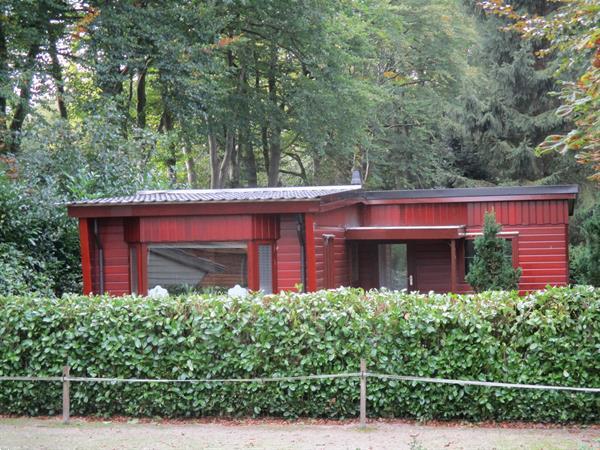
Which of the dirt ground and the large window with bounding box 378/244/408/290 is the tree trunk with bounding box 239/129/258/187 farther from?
the dirt ground

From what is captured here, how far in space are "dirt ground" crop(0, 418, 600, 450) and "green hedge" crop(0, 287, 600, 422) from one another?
21 cm

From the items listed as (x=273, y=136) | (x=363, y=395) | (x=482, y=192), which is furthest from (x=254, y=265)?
(x=273, y=136)

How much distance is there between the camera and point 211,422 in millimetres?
8406

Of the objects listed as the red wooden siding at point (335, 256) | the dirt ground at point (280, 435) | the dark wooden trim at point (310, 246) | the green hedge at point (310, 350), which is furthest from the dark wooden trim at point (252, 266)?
the dirt ground at point (280, 435)

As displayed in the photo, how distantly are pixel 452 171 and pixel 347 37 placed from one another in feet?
28.4

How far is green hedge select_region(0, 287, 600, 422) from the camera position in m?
7.94

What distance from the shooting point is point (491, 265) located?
15.0 metres

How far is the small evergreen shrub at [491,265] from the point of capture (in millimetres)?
14742

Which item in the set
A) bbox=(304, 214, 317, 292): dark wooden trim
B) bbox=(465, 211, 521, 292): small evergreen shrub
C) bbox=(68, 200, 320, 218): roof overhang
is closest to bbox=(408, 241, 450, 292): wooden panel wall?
bbox=(465, 211, 521, 292): small evergreen shrub

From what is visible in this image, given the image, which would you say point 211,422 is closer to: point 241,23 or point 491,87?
→ point 241,23

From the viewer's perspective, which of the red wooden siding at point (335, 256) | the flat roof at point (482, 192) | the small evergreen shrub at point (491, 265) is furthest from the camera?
the flat roof at point (482, 192)

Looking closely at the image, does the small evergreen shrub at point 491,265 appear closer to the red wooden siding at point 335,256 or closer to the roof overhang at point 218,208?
the red wooden siding at point 335,256

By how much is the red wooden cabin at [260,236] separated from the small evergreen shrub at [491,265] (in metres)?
0.65

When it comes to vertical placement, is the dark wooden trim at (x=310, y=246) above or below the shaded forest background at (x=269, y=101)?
below
